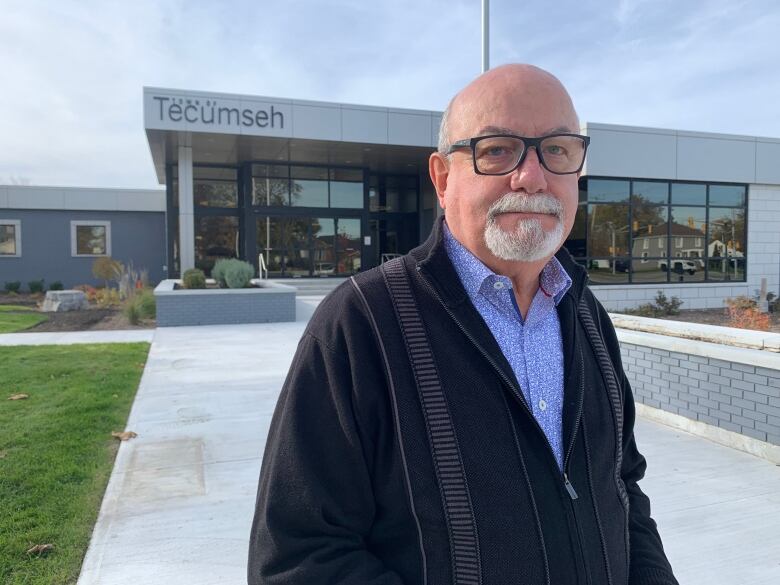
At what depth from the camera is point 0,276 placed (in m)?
26.4

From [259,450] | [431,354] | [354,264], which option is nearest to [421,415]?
[431,354]

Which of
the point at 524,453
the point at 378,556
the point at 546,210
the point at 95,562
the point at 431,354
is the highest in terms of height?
the point at 546,210

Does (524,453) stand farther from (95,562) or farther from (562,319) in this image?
(95,562)

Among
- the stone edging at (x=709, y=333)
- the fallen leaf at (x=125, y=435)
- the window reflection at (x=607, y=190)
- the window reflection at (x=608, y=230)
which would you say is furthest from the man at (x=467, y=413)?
the window reflection at (x=607, y=190)

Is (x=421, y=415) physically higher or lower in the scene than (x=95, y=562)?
higher

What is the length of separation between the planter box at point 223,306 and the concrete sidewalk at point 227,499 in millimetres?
6099

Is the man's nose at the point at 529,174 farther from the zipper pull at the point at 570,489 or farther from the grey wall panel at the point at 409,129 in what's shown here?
the grey wall panel at the point at 409,129

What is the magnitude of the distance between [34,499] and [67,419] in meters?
1.92

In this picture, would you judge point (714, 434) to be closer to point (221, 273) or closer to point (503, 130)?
point (503, 130)

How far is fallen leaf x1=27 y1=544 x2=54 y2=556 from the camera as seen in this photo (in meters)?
3.31

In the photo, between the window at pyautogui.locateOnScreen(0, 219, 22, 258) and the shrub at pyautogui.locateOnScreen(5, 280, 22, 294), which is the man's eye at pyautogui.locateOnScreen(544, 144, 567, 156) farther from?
the window at pyautogui.locateOnScreen(0, 219, 22, 258)

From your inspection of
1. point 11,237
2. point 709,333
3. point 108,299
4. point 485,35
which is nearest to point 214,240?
point 108,299

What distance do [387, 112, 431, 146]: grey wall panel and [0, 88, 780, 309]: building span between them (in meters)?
0.03

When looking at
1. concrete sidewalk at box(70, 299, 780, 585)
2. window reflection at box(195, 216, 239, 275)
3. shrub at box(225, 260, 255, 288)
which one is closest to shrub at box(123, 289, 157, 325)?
shrub at box(225, 260, 255, 288)
